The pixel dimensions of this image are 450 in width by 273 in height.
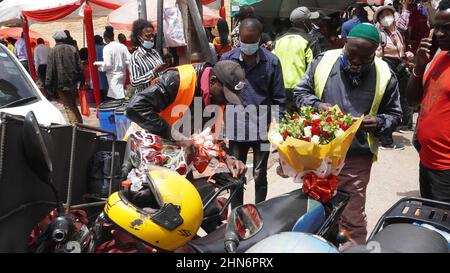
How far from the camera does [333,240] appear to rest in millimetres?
2842

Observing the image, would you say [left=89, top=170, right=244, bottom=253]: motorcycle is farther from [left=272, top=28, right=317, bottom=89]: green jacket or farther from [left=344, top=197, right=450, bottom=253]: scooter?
[left=272, top=28, right=317, bottom=89]: green jacket

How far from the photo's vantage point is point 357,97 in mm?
3477

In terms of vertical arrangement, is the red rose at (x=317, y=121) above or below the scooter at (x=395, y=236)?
above

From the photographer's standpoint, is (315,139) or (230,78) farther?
(230,78)

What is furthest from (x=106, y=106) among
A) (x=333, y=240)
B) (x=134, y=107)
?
(x=333, y=240)

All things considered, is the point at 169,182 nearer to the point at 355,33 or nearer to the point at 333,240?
the point at 333,240

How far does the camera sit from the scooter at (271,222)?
94.8 inches

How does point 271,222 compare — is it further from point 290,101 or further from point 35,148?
point 290,101

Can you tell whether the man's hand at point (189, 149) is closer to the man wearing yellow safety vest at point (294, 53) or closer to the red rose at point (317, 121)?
the red rose at point (317, 121)

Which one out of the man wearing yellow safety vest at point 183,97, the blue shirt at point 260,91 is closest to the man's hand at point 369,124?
the man wearing yellow safety vest at point 183,97

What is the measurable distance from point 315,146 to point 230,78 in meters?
0.87

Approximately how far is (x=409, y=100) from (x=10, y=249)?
3029 mm

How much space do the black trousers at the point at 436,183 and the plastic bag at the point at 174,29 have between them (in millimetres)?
4500

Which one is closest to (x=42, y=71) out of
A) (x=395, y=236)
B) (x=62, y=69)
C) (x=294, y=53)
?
(x=62, y=69)
